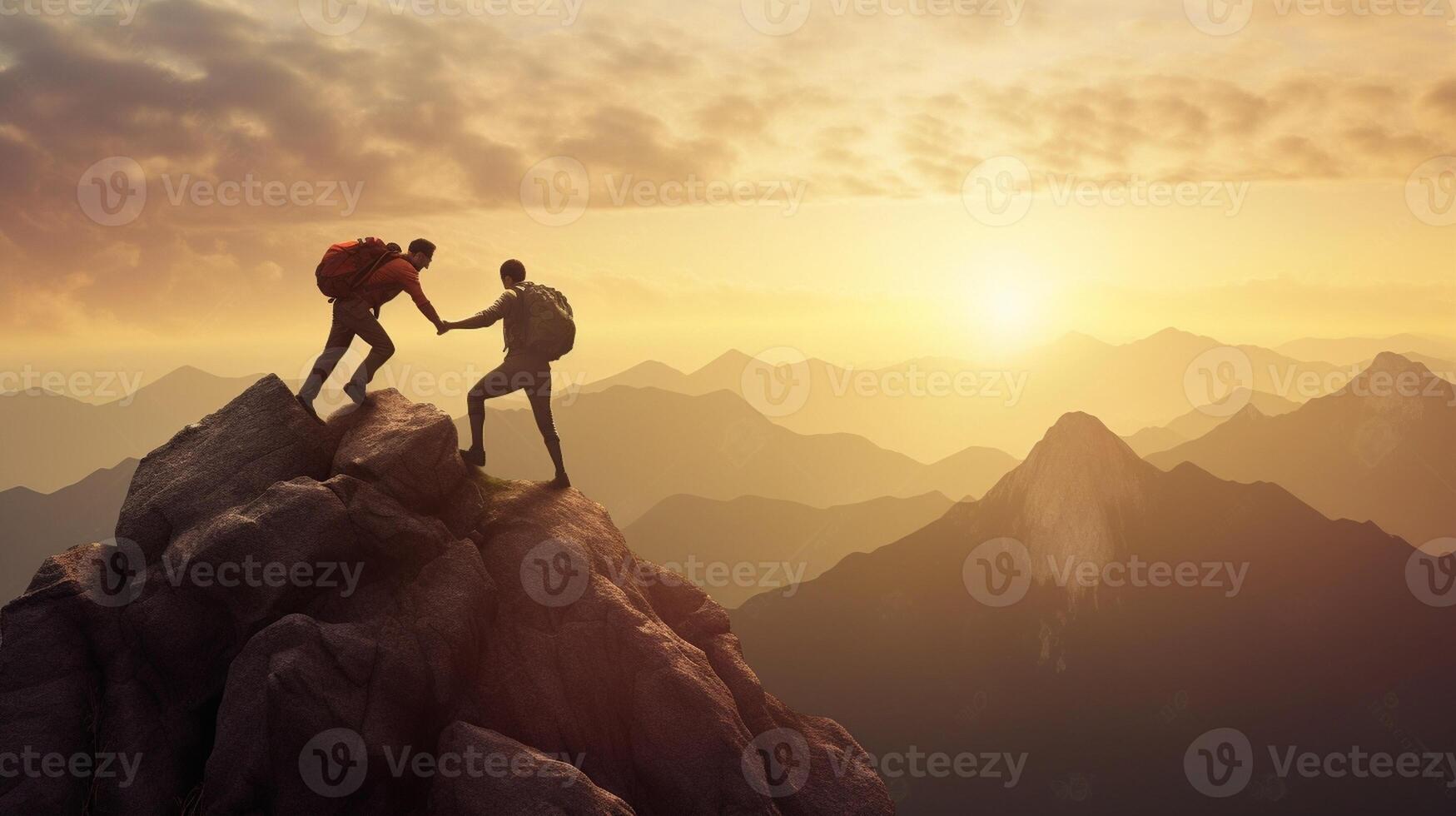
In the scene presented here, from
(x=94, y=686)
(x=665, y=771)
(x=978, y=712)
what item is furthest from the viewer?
(x=978, y=712)

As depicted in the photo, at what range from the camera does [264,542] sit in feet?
55.6

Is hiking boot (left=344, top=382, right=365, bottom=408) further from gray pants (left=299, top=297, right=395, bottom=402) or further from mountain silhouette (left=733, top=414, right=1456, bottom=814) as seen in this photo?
mountain silhouette (left=733, top=414, right=1456, bottom=814)

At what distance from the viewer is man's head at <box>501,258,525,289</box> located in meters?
20.5

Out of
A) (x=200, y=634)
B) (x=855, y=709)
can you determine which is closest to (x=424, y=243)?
(x=200, y=634)

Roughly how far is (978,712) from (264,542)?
381 ft

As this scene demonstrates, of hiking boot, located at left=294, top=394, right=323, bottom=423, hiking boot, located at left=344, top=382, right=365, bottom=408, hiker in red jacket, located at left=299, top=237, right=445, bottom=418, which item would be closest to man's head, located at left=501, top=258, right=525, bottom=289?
hiker in red jacket, located at left=299, top=237, right=445, bottom=418

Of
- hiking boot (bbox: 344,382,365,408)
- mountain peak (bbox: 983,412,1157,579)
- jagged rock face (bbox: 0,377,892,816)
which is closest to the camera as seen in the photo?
jagged rock face (bbox: 0,377,892,816)

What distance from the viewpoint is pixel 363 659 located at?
16.0m

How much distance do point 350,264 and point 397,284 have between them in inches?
46.1

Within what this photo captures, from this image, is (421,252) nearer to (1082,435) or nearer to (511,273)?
(511,273)

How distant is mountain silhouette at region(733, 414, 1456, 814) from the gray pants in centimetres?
10255

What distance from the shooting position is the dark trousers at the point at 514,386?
65.9 ft

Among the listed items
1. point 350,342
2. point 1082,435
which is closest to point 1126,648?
point 1082,435

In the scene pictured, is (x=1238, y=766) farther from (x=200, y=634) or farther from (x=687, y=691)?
(x=200, y=634)
